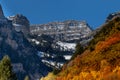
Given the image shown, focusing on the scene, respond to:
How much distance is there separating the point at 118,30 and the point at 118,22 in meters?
10.8

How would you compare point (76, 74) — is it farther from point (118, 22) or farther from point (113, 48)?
point (118, 22)

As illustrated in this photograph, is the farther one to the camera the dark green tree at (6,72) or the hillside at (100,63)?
the dark green tree at (6,72)

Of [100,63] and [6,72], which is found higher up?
[100,63]

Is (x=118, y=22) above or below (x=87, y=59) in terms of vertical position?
above

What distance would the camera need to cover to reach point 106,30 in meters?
105

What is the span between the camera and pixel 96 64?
78750mm

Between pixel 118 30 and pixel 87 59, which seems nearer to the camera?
pixel 87 59

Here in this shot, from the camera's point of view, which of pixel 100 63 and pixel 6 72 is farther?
pixel 6 72

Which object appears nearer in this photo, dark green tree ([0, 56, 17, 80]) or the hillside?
the hillside

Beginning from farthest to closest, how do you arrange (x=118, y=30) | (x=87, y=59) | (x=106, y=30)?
(x=106, y=30) → (x=118, y=30) → (x=87, y=59)

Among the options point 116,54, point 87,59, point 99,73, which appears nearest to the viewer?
point 99,73

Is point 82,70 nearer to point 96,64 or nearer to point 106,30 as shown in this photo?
point 96,64

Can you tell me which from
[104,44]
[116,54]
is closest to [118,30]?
[104,44]

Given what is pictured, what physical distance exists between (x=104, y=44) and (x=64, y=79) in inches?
396
